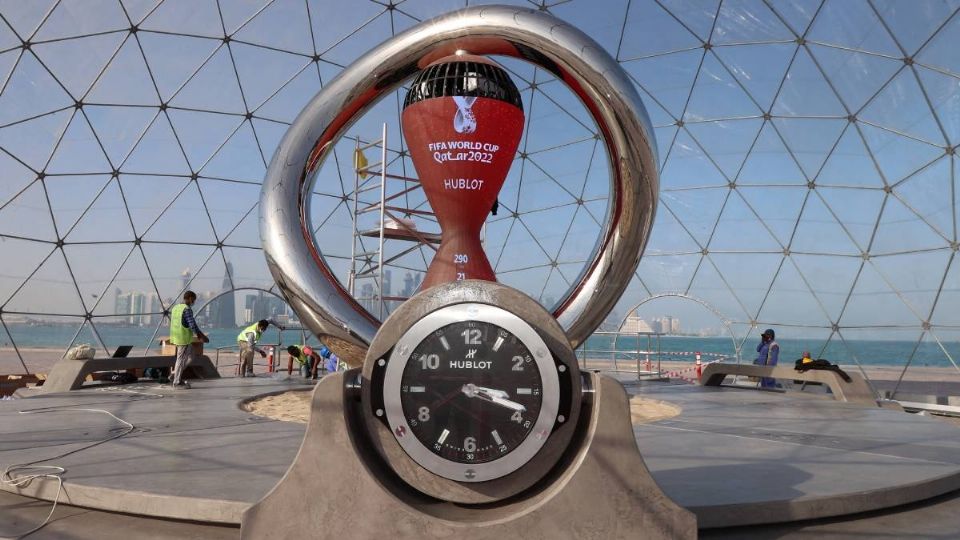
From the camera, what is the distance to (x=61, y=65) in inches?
773

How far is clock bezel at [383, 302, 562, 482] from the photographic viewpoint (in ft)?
9.80

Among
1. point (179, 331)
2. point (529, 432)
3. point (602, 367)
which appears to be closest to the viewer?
point (529, 432)

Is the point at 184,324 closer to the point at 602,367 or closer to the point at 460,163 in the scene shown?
the point at 460,163

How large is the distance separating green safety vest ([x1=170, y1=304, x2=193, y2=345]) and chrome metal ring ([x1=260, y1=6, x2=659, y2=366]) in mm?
4285

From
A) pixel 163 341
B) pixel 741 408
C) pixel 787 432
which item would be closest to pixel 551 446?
pixel 787 432

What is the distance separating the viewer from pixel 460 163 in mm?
8680

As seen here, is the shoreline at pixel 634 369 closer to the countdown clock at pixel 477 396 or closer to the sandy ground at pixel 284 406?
the sandy ground at pixel 284 406

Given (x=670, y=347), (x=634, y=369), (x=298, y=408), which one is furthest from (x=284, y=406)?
(x=670, y=347)

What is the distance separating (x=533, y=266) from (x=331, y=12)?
1322 centimetres

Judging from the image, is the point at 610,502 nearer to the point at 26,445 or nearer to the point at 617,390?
the point at 617,390

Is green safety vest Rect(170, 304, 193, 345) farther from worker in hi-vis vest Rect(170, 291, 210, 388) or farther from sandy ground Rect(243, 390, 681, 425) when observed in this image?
sandy ground Rect(243, 390, 681, 425)

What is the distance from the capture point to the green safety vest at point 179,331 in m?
11.1

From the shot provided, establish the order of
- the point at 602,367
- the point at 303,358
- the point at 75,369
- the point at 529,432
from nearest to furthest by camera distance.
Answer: the point at 529,432, the point at 75,369, the point at 303,358, the point at 602,367

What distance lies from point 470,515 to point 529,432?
0.51 m
